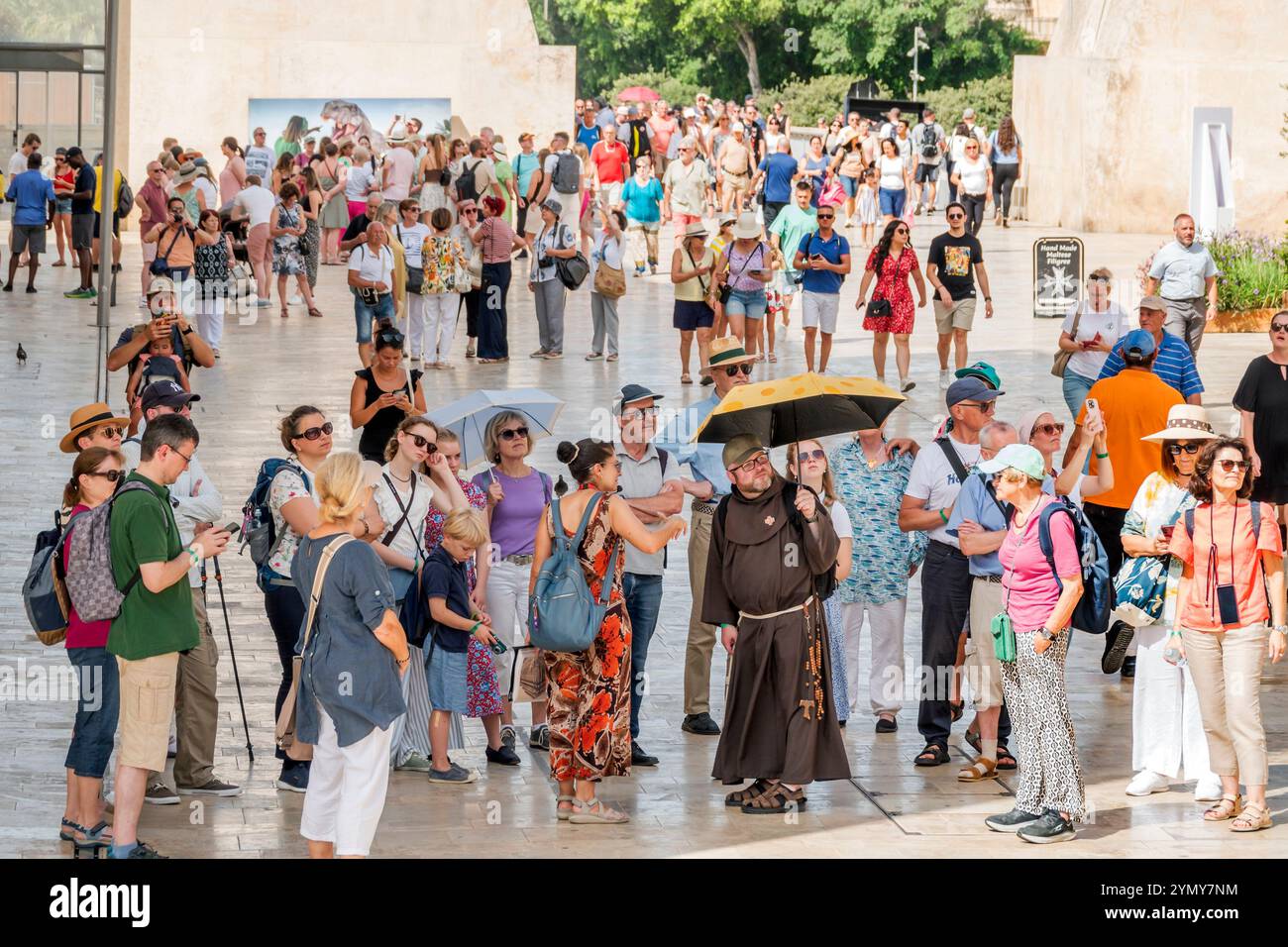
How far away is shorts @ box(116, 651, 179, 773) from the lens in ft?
26.6

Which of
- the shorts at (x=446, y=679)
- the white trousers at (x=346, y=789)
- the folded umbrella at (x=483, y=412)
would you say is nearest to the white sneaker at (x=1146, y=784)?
the shorts at (x=446, y=679)

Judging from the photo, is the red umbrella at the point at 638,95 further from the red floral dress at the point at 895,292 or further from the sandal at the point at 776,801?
the sandal at the point at 776,801

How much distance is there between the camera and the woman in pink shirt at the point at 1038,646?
867cm

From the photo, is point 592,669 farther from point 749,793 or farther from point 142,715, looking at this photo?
point 142,715

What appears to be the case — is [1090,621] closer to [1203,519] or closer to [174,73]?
[1203,519]

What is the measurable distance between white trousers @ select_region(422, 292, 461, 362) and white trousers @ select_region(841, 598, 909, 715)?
37.1 ft

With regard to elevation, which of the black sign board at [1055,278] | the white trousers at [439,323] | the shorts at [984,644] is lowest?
the shorts at [984,644]

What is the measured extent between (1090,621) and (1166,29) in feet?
98.1

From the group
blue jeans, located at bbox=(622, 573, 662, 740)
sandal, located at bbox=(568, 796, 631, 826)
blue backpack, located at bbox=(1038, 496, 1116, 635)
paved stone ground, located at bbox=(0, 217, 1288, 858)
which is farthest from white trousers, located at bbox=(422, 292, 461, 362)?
blue backpack, located at bbox=(1038, 496, 1116, 635)

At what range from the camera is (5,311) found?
993 inches

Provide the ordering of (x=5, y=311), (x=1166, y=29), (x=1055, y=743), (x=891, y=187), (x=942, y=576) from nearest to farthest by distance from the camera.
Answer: (x=1055, y=743)
(x=942, y=576)
(x=5, y=311)
(x=891, y=187)
(x=1166, y=29)

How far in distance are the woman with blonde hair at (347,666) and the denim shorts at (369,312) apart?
12983 mm

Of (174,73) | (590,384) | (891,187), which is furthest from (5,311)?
(891,187)

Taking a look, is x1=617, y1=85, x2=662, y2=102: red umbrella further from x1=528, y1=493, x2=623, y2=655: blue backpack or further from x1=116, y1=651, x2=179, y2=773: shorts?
x1=116, y1=651, x2=179, y2=773: shorts
